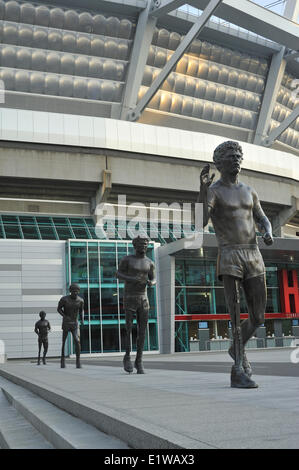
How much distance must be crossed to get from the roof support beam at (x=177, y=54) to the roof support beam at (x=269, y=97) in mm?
13216

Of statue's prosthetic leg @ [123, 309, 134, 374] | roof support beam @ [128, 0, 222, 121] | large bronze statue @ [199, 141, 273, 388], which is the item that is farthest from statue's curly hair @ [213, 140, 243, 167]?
roof support beam @ [128, 0, 222, 121]

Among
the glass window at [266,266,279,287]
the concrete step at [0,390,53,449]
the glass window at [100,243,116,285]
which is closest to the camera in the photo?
the concrete step at [0,390,53,449]

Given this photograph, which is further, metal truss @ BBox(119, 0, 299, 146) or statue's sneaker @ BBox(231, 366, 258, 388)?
metal truss @ BBox(119, 0, 299, 146)

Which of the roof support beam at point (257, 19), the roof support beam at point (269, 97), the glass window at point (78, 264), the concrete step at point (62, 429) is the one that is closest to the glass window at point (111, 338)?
the glass window at point (78, 264)

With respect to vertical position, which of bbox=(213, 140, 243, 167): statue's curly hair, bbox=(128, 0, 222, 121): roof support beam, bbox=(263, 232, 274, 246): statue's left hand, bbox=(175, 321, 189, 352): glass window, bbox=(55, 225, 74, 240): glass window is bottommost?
bbox=(175, 321, 189, 352): glass window

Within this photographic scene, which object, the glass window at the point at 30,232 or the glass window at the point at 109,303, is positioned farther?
the glass window at the point at 30,232

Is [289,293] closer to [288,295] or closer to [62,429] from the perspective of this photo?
[288,295]

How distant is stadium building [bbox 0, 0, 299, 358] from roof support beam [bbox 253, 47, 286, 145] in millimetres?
105

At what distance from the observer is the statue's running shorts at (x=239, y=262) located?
20.0ft

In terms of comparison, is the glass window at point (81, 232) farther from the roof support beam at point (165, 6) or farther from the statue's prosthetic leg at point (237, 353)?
the statue's prosthetic leg at point (237, 353)

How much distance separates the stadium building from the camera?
3150 centimetres

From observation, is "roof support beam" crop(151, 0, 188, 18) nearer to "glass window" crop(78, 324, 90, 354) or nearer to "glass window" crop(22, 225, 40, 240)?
"glass window" crop(22, 225, 40, 240)
